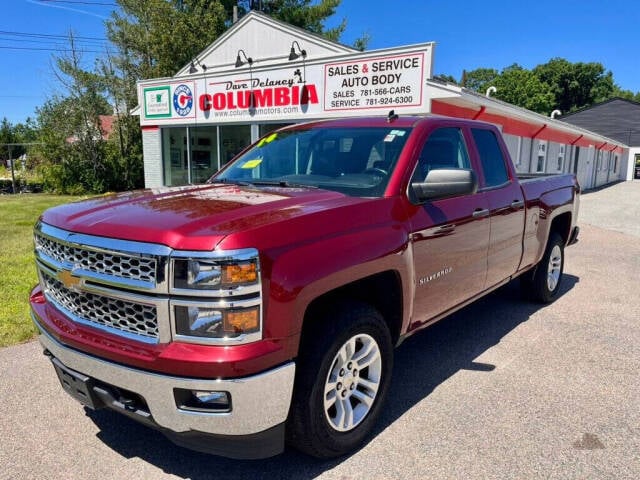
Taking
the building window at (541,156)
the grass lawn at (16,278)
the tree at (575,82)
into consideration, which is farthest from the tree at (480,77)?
the grass lawn at (16,278)

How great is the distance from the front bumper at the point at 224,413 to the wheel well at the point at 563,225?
15.7 ft

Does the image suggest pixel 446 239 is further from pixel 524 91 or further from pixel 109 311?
pixel 524 91

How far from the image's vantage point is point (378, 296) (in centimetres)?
313

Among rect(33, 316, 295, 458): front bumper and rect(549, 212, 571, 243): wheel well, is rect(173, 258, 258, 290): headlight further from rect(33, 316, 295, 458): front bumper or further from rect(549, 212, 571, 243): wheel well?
rect(549, 212, 571, 243): wheel well

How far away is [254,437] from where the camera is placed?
2.32 m

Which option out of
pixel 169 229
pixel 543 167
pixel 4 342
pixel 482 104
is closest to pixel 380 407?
pixel 169 229

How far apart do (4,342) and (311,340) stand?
3401 millimetres

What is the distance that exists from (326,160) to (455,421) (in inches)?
78.7

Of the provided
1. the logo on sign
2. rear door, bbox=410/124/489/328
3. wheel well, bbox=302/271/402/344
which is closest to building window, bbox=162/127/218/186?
the logo on sign

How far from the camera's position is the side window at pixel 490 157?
4.32 m

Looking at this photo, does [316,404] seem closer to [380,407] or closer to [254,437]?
[254,437]

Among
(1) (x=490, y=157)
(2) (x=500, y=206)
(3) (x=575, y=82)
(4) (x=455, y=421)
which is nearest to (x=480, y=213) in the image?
(2) (x=500, y=206)

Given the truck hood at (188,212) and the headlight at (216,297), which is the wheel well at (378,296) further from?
the headlight at (216,297)

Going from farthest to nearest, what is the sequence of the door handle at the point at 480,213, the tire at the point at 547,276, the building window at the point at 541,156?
the building window at the point at 541,156 → the tire at the point at 547,276 → the door handle at the point at 480,213
